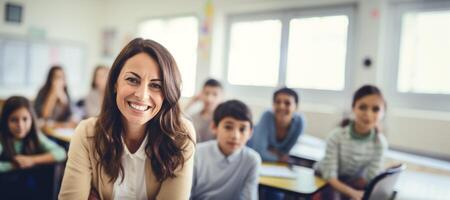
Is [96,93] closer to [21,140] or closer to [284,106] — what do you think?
[21,140]

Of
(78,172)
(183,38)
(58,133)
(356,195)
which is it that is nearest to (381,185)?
(356,195)

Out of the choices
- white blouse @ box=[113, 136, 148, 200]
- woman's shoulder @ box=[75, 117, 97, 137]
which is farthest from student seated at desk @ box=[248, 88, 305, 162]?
woman's shoulder @ box=[75, 117, 97, 137]

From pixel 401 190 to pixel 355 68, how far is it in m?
1.27

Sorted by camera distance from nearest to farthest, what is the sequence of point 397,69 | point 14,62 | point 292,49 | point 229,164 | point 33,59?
point 229,164
point 397,69
point 292,49
point 14,62
point 33,59

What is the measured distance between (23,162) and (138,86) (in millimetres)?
1283

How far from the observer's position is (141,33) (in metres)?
5.36

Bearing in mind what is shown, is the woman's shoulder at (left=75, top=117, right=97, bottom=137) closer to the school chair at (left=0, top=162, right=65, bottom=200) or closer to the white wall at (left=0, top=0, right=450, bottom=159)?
the school chair at (left=0, top=162, right=65, bottom=200)

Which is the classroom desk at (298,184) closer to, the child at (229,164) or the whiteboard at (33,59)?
→ the child at (229,164)

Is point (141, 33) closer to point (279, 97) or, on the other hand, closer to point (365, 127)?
point (279, 97)

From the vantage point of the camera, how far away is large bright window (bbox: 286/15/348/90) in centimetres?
349

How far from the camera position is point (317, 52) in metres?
3.65

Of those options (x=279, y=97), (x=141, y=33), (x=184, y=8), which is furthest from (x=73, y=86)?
(x=279, y=97)

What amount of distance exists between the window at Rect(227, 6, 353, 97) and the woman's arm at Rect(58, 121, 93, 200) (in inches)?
112

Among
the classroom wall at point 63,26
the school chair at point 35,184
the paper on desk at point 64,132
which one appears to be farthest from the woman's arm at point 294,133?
the classroom wall at point 63,26
